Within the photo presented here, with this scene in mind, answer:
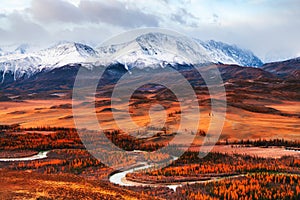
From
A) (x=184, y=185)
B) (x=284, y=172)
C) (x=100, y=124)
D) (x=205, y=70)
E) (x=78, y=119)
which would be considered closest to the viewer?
(x=184, y=185)

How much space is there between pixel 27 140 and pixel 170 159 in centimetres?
1615

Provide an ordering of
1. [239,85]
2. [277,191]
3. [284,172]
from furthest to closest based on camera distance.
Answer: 1. [239,85]
2. [284,172]
3. [277,191]

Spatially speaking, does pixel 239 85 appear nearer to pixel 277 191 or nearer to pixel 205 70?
pixel 205 70

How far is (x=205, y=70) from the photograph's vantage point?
160 metres

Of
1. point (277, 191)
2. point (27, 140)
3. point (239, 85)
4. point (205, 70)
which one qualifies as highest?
point (205, 70)

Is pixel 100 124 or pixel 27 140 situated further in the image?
pixel 100 124

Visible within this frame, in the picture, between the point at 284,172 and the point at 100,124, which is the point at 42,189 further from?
the point at 100,124

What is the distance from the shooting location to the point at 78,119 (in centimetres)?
5622

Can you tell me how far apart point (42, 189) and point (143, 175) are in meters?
8.63

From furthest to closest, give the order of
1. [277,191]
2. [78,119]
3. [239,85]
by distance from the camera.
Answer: [239,85], [78,119], [277,191]

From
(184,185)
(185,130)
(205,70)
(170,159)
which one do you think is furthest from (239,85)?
(184,185)

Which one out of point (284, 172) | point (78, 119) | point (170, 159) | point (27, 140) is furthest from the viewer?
point (78, 119)

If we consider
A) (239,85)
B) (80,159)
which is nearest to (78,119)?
(80,159)

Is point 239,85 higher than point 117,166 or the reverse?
higher
